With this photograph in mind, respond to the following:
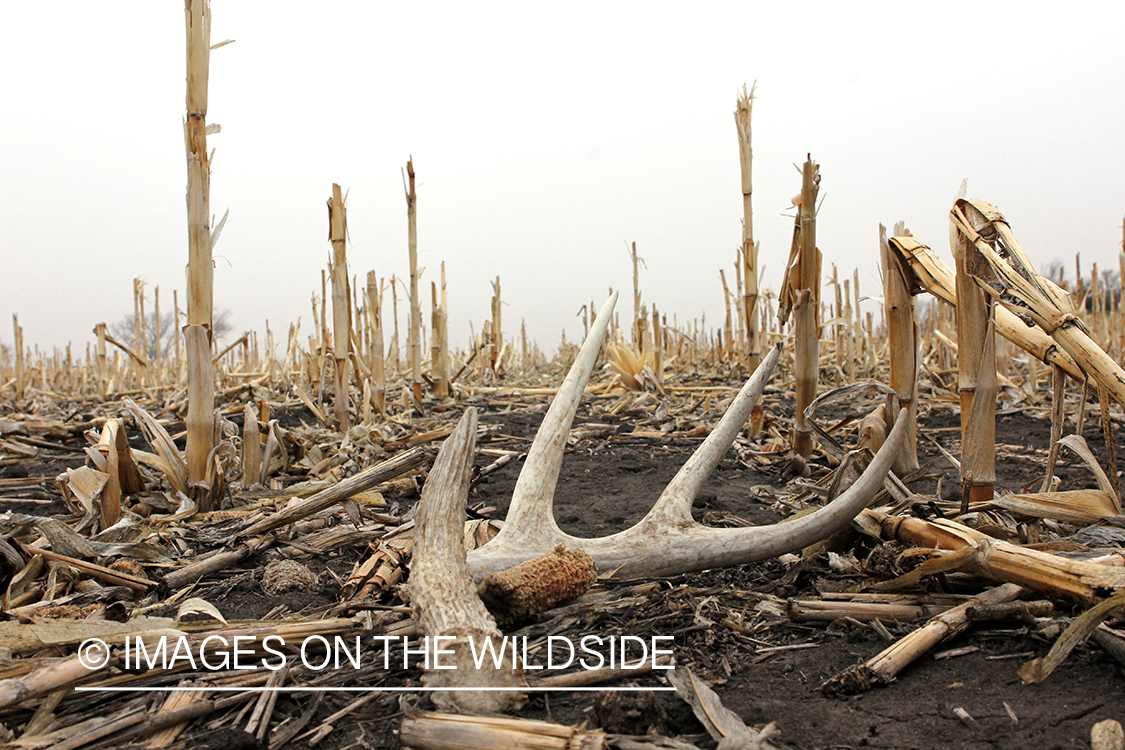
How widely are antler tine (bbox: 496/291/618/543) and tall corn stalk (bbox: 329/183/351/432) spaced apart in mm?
2653

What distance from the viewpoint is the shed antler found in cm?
148

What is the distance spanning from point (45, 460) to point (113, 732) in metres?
3.77

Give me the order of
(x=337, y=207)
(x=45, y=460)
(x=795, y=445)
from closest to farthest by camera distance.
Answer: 1. (x=795, y=445)
2. (x=45, y=460)
3. (x=337, y=207)

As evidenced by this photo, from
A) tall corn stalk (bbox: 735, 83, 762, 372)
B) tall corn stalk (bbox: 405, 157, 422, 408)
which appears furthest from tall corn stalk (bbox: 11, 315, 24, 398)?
tall corn stalk (bbox: 735, 83, 762, 372)

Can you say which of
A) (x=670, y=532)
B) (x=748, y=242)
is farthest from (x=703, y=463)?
(x=748, y=242)

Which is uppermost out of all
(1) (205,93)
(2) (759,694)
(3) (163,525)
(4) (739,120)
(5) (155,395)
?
(4) (739,120)

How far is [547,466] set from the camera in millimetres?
1686

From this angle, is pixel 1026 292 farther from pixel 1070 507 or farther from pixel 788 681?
pixel 788 681

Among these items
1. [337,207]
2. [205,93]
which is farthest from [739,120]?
[205,93]

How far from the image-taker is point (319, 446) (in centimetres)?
353

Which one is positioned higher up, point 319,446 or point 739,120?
point 739,120

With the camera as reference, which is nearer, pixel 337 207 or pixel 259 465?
pixel 259 465

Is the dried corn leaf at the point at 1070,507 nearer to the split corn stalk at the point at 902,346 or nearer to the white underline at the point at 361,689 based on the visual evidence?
the split corn stalk at the point at 902,346

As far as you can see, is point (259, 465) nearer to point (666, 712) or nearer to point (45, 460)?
point (45, 460)
